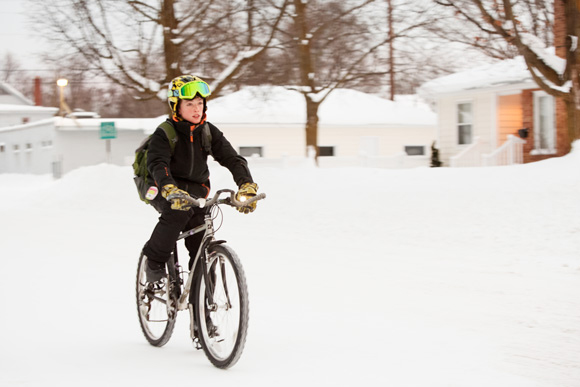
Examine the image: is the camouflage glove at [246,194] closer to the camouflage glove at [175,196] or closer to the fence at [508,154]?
the camouflage glove at [175,196]

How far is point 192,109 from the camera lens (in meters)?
5.42

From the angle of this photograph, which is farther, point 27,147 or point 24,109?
point 24,109

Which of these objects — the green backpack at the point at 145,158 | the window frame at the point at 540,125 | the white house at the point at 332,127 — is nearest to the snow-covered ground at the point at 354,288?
the green backpack at the point at 145,158

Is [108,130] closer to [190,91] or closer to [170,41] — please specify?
[170,41]

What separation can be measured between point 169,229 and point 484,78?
22290 millimetres

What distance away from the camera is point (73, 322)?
22.7ft

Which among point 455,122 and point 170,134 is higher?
point 455,122

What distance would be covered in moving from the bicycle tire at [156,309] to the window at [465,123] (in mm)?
22358

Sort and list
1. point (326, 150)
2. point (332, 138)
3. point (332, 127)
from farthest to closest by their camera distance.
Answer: point (326, 150)
point (332, 138)
point (332, 127)

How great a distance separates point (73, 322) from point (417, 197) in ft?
31.1

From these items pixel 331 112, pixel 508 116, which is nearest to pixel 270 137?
pixel 331 112

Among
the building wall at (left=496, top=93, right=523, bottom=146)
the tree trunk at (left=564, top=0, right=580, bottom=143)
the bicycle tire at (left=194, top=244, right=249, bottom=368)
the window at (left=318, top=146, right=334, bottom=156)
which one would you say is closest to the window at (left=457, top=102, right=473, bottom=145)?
the building wall at (left=496, top=93, right=523, bottom=146)

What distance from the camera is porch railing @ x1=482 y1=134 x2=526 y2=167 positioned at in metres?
23.0

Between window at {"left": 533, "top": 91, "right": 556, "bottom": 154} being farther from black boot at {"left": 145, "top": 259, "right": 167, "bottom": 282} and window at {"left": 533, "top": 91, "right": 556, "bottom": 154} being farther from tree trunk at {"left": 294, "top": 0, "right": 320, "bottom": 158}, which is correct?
black boot at {"left": 145, "top": 259, "right": 167, "bottom": 282}
